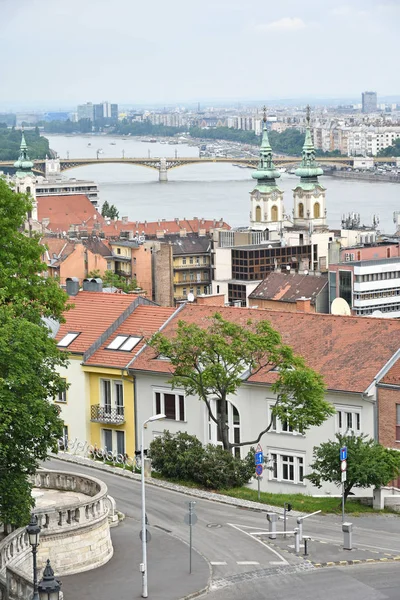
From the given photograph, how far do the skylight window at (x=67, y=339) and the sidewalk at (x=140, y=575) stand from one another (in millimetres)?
10326

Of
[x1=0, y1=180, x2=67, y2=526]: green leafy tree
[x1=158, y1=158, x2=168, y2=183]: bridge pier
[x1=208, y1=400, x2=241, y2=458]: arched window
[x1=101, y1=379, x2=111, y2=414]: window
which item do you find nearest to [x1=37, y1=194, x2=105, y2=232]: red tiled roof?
[x1=158, y1=158, x2=168, y2=183]: bridge pier

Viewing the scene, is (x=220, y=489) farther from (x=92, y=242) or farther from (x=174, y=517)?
(x=92, y=242)

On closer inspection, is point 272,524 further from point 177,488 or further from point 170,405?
point 170,405

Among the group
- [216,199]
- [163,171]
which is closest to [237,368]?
[216,199]

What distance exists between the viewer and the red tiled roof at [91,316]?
31.0 m

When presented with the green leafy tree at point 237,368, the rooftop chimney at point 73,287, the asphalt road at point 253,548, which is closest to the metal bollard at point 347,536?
the asphalt road at point 253,548

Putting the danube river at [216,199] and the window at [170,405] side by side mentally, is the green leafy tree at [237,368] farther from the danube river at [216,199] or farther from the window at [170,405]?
the danube river at [216,199]

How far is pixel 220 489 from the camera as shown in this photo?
24.6 metres

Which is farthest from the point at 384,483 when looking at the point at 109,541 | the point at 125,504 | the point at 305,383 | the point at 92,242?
the point at 92,242

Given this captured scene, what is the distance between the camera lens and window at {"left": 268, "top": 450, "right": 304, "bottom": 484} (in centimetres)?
2802

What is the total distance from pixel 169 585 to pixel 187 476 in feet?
20.8

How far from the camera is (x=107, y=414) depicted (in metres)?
30.3

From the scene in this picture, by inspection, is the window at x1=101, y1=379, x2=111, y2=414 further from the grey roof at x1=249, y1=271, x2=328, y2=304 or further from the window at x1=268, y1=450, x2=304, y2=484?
the grey roof at x1=249, y1=271, x2=328, y2=304

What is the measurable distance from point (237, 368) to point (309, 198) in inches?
2757
